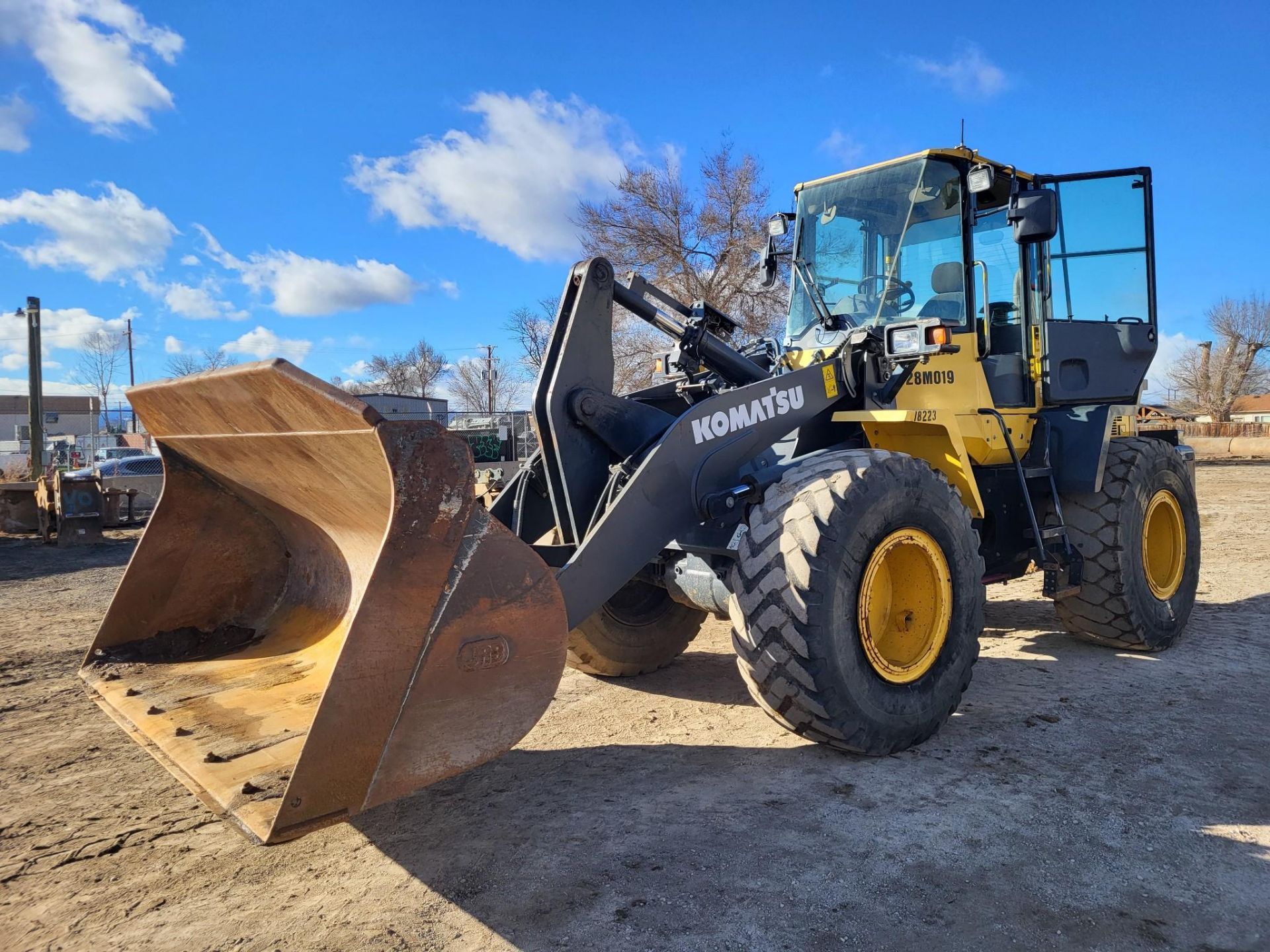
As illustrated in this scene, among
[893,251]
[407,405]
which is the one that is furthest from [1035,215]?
[407,405]

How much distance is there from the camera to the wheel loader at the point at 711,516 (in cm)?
272

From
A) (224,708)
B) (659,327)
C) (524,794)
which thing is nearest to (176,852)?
(224,708)

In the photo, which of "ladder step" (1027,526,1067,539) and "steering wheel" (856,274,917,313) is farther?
"ladder step" (1027,526,1067,539)

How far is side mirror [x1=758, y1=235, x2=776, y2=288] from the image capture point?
584 centimetres

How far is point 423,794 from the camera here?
3.59m

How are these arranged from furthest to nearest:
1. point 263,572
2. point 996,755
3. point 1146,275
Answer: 1. point 1146,275
2. point 263,572
3. point 996,755

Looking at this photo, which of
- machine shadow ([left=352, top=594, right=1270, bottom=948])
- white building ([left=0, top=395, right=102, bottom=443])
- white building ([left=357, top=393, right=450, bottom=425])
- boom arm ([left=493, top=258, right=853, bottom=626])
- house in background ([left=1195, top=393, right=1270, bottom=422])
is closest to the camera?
machine shadow ([left=352, top=594, right=1270, bottom=948])

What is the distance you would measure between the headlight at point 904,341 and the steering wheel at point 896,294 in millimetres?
A: 592

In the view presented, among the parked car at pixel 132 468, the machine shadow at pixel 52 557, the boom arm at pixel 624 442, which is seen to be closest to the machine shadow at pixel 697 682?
the boom arm at pixel 624 442

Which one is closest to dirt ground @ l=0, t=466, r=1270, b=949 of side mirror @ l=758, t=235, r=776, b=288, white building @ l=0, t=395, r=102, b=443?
side mirror @ l=758, t=235, r=776, b=288

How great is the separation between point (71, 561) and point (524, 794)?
36.5 ft

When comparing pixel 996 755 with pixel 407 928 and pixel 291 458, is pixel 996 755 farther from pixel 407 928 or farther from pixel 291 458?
pixel 291 458

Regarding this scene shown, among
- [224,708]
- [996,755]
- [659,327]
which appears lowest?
[996,755]

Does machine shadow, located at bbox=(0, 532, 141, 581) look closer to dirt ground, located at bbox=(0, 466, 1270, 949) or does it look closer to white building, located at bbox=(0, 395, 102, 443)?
dirt ground, located at bbox=(0, 466, 1270, 949)
